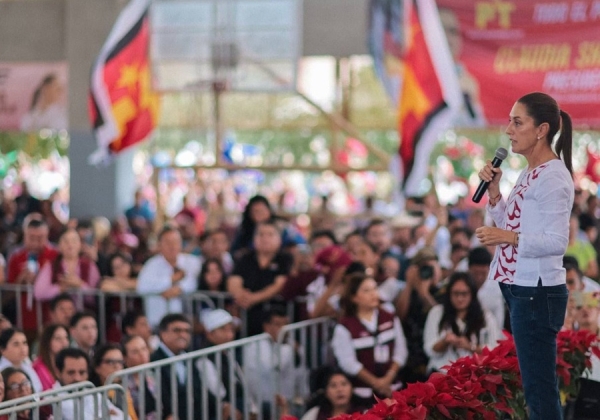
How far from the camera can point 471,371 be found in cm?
557

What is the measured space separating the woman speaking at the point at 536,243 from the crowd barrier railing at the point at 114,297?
4.46 meters

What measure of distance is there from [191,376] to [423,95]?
3990 millimetres

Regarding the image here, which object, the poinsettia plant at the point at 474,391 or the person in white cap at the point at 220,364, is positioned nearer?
the poinsettia plant at the point at 474,391

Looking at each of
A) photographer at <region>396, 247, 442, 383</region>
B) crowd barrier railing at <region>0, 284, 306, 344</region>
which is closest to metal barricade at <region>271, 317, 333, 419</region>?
crowd barrier railing at <region>0, 284, 306, 344</region>

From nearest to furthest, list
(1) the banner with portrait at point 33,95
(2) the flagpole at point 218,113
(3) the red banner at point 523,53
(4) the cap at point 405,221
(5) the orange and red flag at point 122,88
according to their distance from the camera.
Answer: (3) the red banner at point 523,53
(5) the orange and red flag at point 122,88
(4) the cap at point 405,221
(2) the flagpole at point 218,113
(1) the banner with portrait at point 33,95

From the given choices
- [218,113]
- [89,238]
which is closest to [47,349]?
[89,238]

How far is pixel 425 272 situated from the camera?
9078mm

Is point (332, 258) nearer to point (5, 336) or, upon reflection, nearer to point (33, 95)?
point (5, 336)

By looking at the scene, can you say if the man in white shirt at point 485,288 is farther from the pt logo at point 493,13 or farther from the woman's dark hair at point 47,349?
the pt logo at point 493,13

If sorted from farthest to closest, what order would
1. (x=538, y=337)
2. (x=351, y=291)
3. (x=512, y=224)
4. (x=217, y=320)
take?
(x=217, y=320) → (x=351, y=291) → (x=512, y=224) → (x=538, y=337)

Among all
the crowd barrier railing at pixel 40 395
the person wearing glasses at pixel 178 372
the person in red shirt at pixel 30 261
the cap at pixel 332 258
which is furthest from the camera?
the person in red shirt at pixel 30 261

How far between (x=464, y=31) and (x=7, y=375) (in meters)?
7.22

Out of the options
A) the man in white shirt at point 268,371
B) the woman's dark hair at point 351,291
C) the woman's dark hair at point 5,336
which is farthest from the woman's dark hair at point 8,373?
the woman's dark hair at point 351,291

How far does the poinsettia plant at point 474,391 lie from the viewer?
16.2 ft
